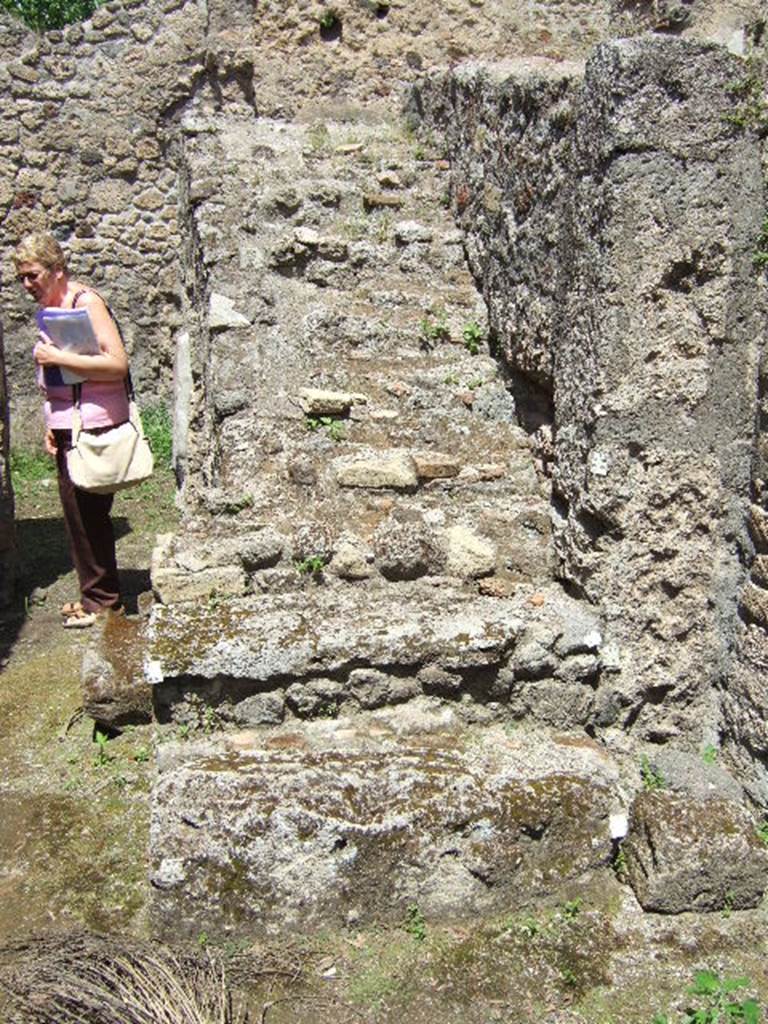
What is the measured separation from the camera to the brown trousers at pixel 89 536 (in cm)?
467

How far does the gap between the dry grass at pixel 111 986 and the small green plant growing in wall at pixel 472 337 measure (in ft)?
9.00

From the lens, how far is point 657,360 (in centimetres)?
299

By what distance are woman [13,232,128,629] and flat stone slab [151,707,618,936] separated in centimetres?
204

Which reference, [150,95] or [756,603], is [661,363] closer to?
[756,603]

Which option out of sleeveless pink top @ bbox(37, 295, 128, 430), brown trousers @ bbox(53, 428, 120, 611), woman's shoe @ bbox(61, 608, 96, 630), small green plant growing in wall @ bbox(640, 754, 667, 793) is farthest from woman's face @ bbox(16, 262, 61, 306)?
small green plant growing in wall @ bbox(640, 754, 667, 793)

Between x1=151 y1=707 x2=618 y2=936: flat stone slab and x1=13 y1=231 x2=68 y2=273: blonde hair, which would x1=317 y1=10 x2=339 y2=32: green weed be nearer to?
x1=13 y1=231 x2=68 y2=273: blonde hair

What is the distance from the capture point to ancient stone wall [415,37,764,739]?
2.88 m

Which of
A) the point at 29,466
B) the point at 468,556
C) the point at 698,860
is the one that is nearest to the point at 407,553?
the point at 468,556

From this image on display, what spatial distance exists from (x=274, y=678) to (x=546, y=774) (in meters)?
0.82

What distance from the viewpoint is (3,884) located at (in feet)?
9.88

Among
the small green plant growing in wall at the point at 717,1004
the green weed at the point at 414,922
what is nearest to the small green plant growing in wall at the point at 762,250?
the small green plant growing in wall at the point at 717,1004

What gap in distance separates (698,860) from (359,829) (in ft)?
3.04

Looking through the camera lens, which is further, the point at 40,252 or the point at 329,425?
the point at 40,252

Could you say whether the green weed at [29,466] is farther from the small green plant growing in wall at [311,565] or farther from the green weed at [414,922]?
the green weed at [414,922]
